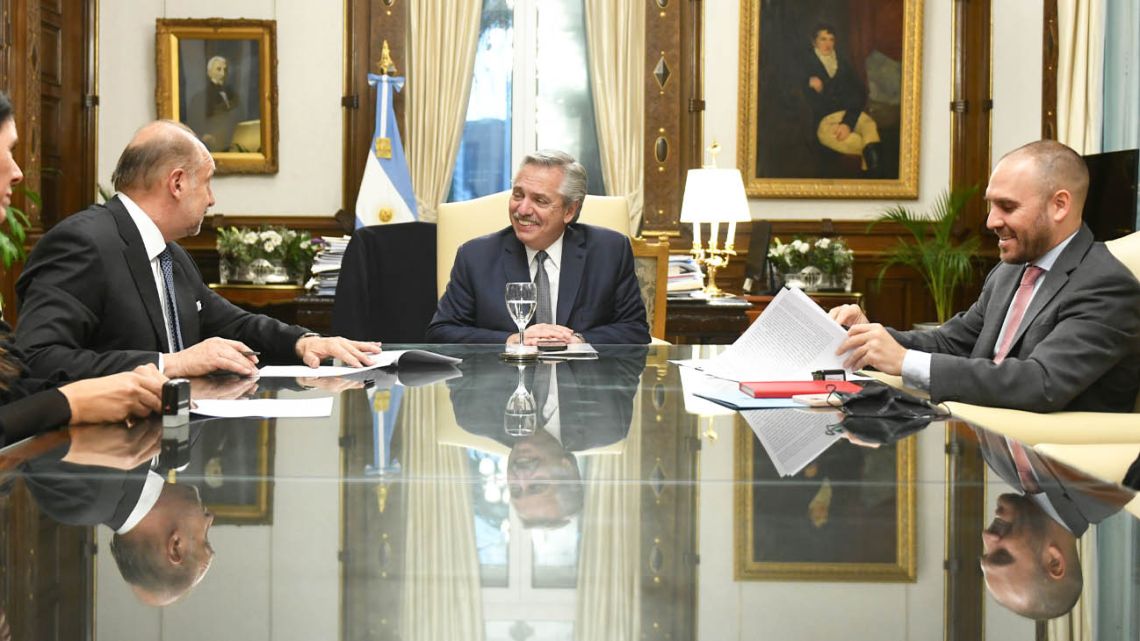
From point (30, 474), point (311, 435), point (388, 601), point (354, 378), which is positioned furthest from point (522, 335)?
point (388, 601)

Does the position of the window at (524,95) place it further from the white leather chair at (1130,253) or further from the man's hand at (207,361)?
the man's hand at (207,361)

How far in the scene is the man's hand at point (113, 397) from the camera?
1955 millimetres

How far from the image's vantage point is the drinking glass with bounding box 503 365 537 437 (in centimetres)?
196

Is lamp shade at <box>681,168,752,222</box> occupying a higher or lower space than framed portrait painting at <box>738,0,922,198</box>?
lower

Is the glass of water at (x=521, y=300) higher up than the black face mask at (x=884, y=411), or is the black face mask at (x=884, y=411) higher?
the glass of water at (x=521, y=300)

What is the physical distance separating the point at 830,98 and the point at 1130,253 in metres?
5.78

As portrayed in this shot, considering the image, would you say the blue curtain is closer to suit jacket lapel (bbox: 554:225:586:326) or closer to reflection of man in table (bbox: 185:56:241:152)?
suit jacket lapel (bbox: 554:225:586:326)

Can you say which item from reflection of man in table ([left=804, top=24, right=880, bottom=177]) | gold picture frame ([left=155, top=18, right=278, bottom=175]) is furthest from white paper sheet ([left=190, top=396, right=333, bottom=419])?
reflection of man in table ([left=804, top=24, right=880, bottom=177])

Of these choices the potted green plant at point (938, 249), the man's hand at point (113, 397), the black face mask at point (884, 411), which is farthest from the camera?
the potted green plant at point (938, 249)

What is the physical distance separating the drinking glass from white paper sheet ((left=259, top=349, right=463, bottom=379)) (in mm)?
504

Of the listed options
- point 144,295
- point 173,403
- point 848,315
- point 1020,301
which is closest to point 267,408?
point 173,403

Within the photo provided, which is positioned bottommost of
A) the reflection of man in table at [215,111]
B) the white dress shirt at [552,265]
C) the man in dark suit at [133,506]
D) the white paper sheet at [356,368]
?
the white paper sheet at [356,368]

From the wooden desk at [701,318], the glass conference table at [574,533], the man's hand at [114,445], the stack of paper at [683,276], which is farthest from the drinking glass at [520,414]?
the stack of paper at [683,276]

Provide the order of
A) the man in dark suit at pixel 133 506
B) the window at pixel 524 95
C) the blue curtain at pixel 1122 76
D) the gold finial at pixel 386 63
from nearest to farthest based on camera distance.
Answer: the man in dark suit at pixel 133 506 → the blue curtain at pixel 1122 76 → the gold finial at pixel 386 63 → the window at pixel 524 95
